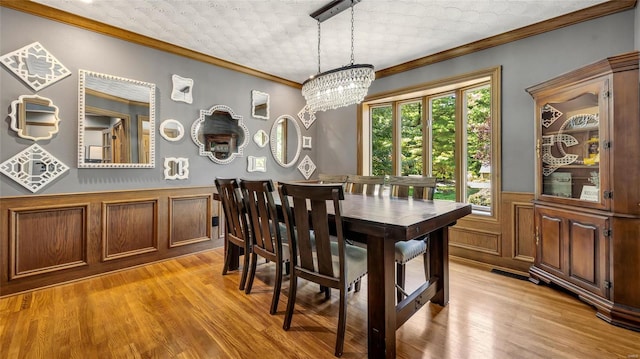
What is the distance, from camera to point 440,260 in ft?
7.13

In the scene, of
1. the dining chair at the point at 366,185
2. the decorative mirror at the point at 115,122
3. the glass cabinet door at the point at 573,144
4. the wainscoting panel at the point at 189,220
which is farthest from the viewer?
the wainscoting panel at the point at 189,220

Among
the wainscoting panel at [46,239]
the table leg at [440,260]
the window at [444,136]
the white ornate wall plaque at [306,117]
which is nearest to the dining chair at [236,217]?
the wainscoting panel at [46,239]

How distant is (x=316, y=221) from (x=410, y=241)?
0.91 meters

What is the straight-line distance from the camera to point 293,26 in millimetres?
2812

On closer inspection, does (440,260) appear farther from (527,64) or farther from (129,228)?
(129,228)

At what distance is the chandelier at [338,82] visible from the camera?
235cm

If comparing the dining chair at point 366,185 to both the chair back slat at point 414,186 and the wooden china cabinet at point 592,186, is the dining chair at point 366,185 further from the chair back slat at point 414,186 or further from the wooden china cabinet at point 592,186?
the wooden china cabinet at point 592,186

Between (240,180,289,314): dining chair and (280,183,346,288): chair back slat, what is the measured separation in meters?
0.15

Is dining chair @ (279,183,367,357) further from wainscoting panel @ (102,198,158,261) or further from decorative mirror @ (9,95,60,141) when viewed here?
decorative mirror @ (9,95,60,141)

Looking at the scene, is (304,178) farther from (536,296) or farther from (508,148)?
(536,296)

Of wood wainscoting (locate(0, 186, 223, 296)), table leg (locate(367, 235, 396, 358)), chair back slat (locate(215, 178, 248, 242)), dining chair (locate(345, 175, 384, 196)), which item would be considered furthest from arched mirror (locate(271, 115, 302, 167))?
table leg (locate(367, 235, 396, 358))

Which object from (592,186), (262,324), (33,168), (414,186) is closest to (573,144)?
(592,186)

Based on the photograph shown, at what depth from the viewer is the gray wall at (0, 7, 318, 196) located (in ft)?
7.75

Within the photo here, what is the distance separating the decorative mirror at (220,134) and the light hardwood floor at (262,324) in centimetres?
170
